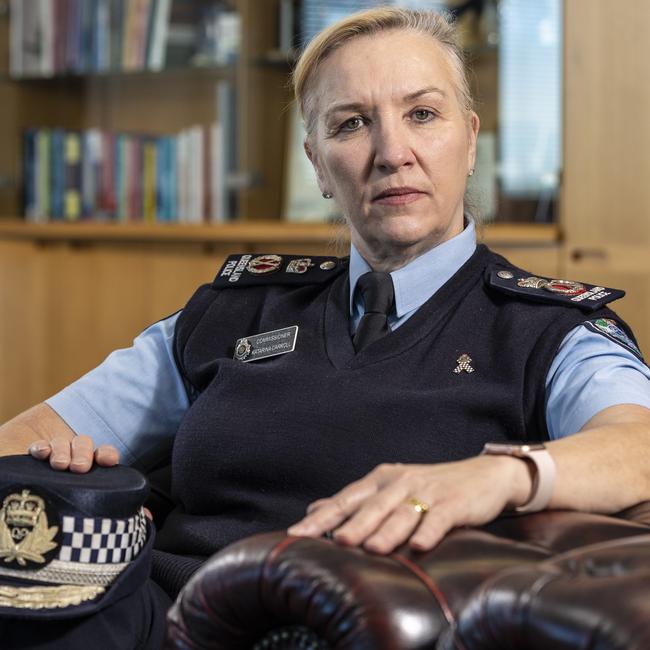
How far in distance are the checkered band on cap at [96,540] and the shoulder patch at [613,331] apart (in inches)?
24.9

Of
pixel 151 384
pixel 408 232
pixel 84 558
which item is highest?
pixel 408 232

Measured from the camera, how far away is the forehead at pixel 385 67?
164cm

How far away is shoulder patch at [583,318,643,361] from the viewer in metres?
1.44

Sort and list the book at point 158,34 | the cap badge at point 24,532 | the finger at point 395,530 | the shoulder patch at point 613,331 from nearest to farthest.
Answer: the finger at point 395,530 → the cap badge at point 24,532 → the shoulder patch at point 613,331 → the book at point 158,34

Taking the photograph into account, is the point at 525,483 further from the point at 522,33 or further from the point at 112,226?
the point at 112,226

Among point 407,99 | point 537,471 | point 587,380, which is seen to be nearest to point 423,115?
point 407,99

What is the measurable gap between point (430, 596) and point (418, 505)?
151 millimetres

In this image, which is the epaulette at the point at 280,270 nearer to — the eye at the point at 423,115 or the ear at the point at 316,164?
the ear at the point at 316,164

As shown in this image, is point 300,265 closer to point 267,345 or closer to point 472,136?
point 267,345

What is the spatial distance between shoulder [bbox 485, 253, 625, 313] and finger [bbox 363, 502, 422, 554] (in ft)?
1.86

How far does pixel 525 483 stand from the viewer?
3.65 feet

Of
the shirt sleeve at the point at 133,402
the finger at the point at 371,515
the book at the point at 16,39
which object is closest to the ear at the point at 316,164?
the shirt sleeve at the point at 133,402

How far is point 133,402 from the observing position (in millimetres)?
1721

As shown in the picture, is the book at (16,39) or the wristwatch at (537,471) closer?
the wristwatch at (537,471)
